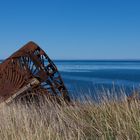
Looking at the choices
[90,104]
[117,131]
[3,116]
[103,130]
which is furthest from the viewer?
[90,104]

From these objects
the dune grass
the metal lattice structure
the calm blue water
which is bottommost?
the calm blue water

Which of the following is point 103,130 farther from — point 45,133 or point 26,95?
point 26,95

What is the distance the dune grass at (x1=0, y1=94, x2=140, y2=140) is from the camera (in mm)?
3934

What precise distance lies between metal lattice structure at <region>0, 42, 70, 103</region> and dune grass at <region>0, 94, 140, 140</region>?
789 mm

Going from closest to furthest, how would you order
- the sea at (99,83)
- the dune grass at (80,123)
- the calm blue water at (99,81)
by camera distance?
the dune grass at (80,123)
the sea at (99,83)
the calm blue water at (99,81)

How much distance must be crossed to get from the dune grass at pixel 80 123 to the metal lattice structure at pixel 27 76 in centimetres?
79

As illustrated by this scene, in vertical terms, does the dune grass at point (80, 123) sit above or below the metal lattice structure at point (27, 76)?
below

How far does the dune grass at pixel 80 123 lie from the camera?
3.93 meters

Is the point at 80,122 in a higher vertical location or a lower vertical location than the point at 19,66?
lower

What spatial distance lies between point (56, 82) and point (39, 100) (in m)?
0.58

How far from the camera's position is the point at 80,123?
15.2 feet

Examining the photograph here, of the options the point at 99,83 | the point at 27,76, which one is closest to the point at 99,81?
the point at 99,83

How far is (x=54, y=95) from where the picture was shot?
6852 mm

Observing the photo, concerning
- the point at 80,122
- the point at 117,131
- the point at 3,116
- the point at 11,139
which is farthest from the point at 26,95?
the point at 117,131
